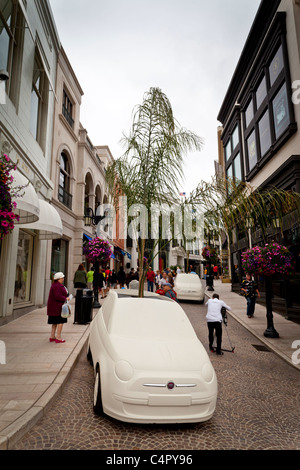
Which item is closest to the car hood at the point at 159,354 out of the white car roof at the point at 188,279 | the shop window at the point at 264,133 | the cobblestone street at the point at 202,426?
the cobblestone street at the point at 202,426

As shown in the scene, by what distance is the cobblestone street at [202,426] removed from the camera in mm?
3199

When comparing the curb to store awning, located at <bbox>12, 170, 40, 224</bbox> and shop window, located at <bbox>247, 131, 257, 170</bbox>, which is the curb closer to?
store awning, located at <bbox>12, 170, 40, 224</bbox>

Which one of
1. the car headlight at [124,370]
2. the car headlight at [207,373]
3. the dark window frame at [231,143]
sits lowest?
the car headlight at [207,373]

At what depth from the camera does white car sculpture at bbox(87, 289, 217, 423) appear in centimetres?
336

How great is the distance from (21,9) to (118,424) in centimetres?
1250

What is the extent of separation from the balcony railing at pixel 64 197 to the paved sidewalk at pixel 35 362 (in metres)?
8.11

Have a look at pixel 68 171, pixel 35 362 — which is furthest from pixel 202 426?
pixel 68 171

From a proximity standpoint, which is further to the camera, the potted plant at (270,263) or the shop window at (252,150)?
the shop window at (252,150)

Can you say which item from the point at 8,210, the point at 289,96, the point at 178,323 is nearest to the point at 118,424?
the point at 178,323

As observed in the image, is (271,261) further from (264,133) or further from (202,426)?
(264,133)

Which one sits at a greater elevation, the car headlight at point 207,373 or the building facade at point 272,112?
the building facade at point 272,112

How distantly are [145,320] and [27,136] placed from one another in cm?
949

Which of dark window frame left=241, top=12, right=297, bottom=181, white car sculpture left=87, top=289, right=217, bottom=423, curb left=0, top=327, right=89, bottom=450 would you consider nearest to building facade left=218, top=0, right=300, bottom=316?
dark window frame left=241, top=12, right=297, bottom=181

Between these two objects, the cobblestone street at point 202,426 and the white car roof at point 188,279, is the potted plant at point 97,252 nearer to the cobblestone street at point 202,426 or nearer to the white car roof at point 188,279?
the white car roof at point 188,279
